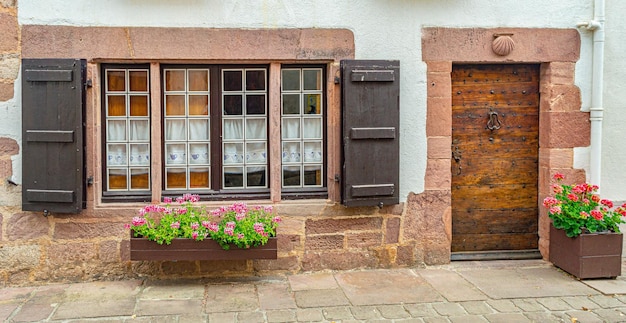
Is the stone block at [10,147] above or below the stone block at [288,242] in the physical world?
above

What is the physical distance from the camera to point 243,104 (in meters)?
6.02

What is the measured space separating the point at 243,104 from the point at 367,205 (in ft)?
5.07

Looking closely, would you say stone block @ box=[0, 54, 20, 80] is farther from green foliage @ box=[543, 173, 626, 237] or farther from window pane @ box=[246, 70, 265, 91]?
green foliage @ box=[543, 173, 626, 237]

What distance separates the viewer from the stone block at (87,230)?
5.68 m

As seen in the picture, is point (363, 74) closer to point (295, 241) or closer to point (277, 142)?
point (277, 142)

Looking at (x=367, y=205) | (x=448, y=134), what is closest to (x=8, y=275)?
(x=367, y=205)

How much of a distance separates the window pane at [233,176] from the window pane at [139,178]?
75 cm

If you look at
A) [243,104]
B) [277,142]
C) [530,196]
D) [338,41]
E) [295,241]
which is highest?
[338,41]

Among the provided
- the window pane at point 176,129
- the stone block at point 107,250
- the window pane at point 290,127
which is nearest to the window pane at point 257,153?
the window pane at point 290,127

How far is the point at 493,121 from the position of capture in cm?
631

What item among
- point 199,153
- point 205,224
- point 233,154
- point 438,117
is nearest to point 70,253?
point 205,224

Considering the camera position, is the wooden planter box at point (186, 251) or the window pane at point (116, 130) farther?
the window pane at point (116, 130)

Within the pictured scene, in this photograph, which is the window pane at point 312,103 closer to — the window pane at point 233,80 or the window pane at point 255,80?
the window pane at point 255,80

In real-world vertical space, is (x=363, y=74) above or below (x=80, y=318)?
above
